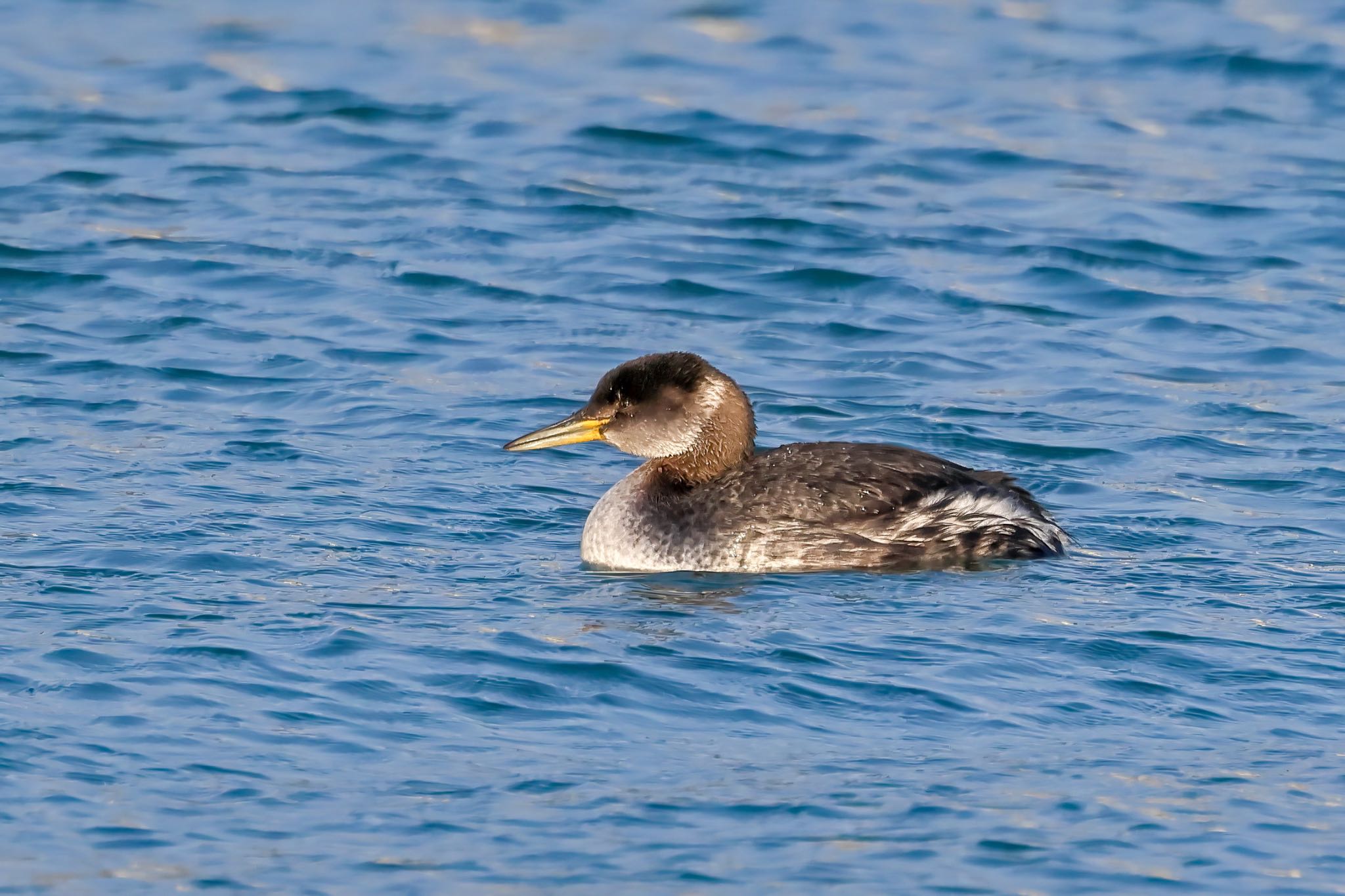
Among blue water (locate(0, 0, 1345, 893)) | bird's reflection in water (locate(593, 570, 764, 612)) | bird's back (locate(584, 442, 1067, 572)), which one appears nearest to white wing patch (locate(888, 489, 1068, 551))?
bird's back (locate(584, 442, 1067, 572))

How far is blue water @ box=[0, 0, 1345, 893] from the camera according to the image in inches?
272

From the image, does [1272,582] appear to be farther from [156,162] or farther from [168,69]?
[168,69]

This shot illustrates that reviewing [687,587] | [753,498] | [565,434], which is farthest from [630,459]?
[687,587]

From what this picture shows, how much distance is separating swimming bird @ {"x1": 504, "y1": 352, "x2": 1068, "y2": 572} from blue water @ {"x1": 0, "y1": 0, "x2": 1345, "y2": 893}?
0.65 ft

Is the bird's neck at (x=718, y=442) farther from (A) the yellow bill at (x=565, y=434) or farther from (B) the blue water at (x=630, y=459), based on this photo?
(B) the blue water at (x=630, y=459)

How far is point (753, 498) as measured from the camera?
980 centimetres

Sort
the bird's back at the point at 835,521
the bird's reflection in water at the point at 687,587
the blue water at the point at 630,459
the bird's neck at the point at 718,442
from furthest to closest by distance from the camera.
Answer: the bird's neck at the point at 718,442 → the bird's back at the point at 835,521 → the bird's reflection in water at the point at 687,587 → the blue water at the point at 630,459

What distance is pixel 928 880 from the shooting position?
646 cm

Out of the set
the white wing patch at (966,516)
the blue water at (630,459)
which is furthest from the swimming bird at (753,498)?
the blue water at (630,459)

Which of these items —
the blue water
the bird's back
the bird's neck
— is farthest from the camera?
the bird's neck

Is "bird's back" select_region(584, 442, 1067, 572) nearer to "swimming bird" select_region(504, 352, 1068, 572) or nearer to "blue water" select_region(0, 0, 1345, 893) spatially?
"swimming bird" select_region(504, 352, 1068, 572)

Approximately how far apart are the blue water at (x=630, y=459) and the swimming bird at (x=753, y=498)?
0.65ft

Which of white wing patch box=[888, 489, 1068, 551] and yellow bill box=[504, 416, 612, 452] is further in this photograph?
yellow bill box=[504, 416, 612, 452]

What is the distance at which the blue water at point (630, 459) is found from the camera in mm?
6906
